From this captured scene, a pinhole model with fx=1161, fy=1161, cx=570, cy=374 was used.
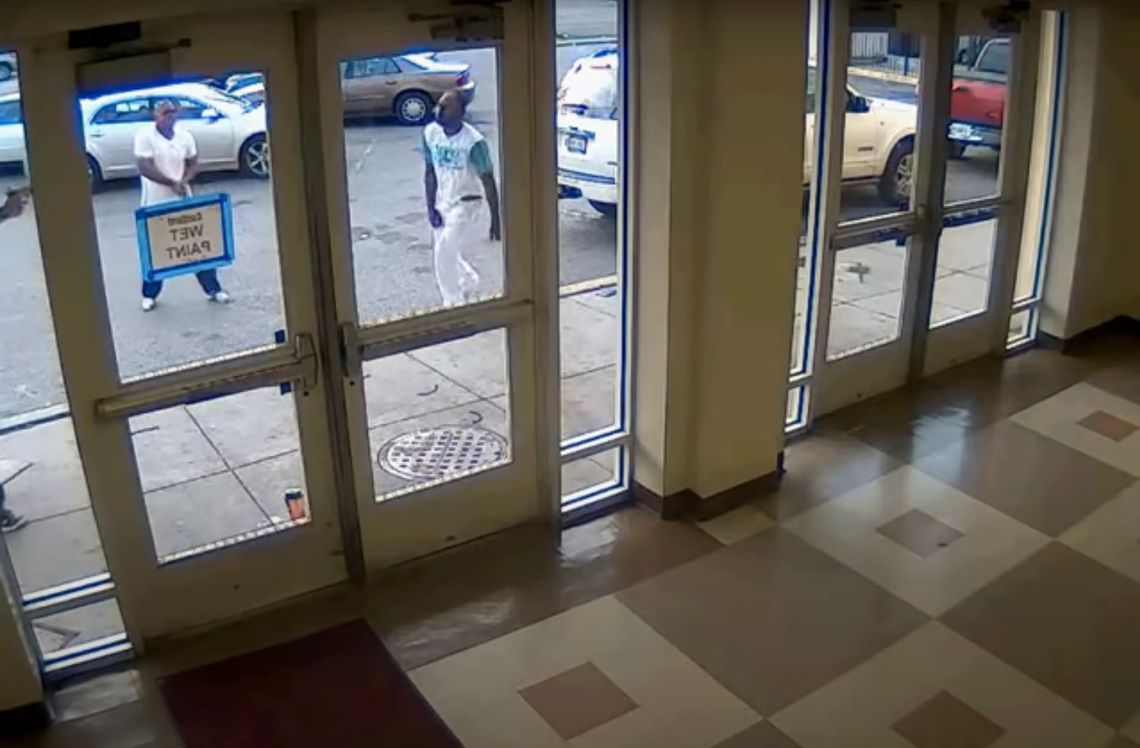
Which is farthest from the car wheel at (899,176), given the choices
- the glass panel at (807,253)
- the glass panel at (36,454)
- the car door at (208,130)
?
the glass panel at (36,454)

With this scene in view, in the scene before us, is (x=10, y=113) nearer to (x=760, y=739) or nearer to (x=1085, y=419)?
(x=760, y=739)

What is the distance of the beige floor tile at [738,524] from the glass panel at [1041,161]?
90.7 inches

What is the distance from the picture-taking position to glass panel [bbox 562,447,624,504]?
4.60 m

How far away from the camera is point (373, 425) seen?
13.4 ft

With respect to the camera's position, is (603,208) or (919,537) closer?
(919,537)

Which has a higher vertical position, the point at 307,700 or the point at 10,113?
the point at 10,113

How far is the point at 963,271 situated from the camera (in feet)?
19.8

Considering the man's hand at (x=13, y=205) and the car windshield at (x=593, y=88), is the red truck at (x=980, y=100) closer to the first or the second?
the car windshield at (x=593, y=88)

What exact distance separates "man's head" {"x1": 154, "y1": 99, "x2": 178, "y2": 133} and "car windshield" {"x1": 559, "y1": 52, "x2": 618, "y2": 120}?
1.54 meters

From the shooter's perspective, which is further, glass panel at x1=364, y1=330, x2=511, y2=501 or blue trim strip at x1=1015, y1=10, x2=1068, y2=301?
blue trim strip at x1=1015, y1=10, x2=1068, y2=301

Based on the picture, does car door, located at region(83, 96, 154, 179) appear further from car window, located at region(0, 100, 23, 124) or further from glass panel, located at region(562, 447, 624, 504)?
glass panel, located at region(562, 447, 624, 504)

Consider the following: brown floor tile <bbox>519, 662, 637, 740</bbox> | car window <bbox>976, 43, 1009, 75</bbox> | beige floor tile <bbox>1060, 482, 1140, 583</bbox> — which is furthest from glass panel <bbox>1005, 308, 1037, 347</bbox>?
→ brown floor tile <bbox>519, 662, 637, 740</bbox>

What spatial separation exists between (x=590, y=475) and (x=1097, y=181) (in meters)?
3.05

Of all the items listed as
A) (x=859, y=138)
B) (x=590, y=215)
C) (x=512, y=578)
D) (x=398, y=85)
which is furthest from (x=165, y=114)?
(x=590, y=215)
